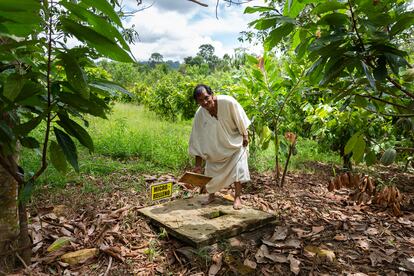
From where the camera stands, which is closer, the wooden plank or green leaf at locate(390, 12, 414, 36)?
green leaf at locate(390, 12, 414, 36)

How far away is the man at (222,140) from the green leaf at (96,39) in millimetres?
2110

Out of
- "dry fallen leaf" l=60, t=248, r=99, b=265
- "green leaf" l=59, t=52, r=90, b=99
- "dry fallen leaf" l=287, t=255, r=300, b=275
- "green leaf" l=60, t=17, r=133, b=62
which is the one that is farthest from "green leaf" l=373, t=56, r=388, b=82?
"dry fallen leaf" l=60, t=248, r=99, b=265

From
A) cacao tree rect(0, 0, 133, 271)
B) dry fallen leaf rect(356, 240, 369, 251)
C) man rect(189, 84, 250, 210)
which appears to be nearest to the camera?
cacao tree rect(0, 0, 133, 271)

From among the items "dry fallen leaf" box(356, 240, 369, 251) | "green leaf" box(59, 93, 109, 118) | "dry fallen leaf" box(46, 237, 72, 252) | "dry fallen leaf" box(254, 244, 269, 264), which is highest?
"green leaf" box(59, 93, 109, 118)

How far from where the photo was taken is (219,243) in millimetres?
2330

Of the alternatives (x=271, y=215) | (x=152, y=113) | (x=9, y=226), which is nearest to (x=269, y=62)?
(x=271, y=215)

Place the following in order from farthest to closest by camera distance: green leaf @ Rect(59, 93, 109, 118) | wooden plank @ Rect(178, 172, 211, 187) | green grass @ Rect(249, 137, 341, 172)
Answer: green grass @ Rect(249, 137, 341, 172) < wooden plank @ Rect(178, 172, 211, 187) < green leaf @ Rect(59, 93, 109, 118)

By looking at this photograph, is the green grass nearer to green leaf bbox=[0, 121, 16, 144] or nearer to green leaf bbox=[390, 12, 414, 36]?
green leaf bbox=[390, 12, 414, 36]

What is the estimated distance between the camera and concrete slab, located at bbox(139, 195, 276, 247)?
7.58 ft

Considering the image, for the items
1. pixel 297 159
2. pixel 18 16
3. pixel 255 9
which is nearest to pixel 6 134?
pixel 18 16

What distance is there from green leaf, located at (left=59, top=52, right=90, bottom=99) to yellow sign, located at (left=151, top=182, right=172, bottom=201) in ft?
6.35

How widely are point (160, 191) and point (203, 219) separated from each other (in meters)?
0.48

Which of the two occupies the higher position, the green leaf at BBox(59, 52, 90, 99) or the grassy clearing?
the green leaf at BBox(59, 52, 90, 99)

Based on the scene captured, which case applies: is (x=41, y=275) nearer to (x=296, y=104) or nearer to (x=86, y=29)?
(x=86, y=29)
